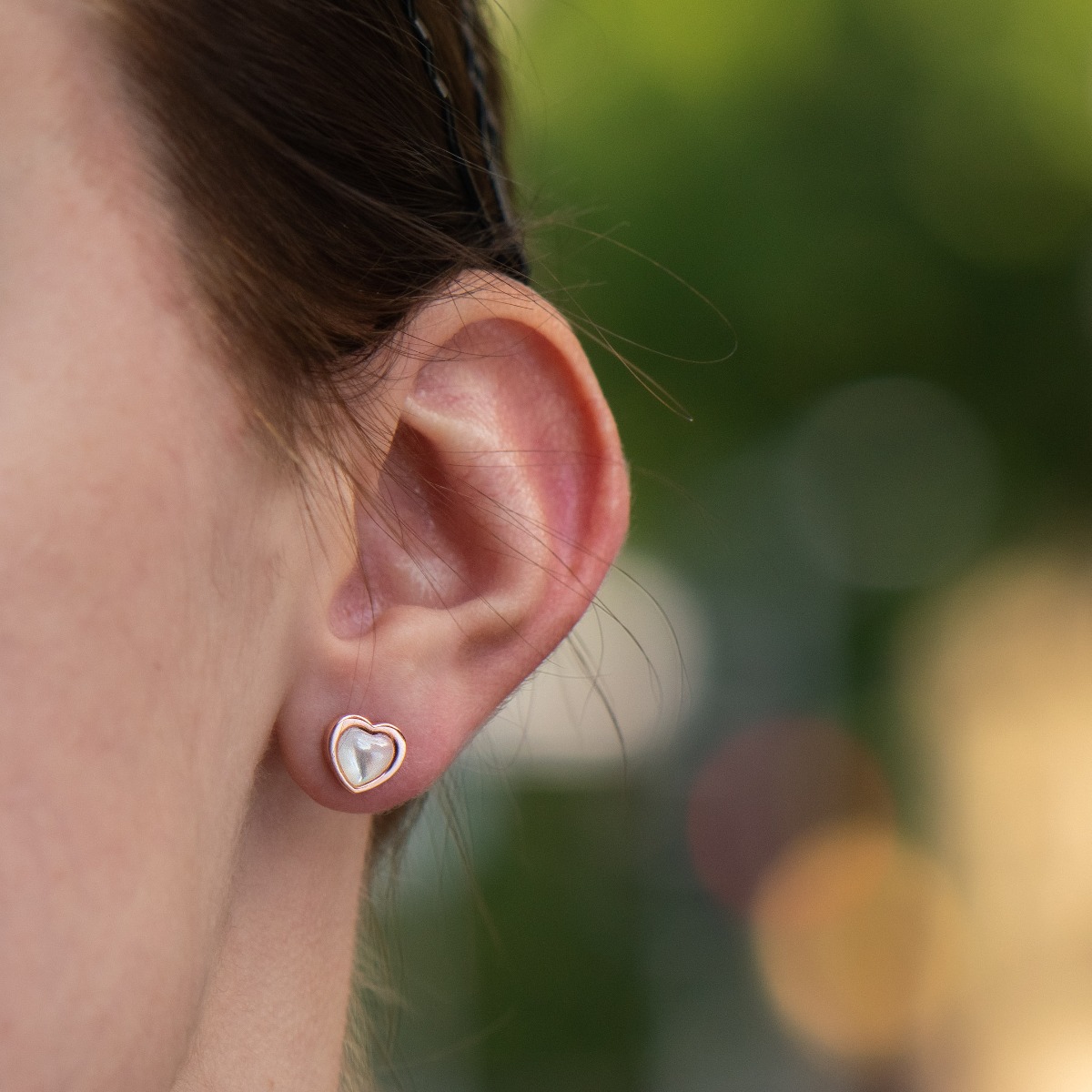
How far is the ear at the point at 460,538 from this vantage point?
124 centimetres

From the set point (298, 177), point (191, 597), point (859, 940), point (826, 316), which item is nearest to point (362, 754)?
point (191, 597)

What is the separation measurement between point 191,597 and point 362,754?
0.77 ft

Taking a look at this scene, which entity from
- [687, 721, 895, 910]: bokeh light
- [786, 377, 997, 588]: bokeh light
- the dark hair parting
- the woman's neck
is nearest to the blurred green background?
[786, 377, 997, 588]: bokeh light

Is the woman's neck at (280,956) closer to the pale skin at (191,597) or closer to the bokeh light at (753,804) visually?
the pale skin at (191,597)

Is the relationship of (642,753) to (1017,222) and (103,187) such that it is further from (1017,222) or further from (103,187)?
(103,187)

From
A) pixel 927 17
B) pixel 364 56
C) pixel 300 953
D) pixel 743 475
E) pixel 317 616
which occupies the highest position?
pixel 364 56

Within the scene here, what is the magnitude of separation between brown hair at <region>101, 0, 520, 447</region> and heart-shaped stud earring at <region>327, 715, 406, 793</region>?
252 millimetres

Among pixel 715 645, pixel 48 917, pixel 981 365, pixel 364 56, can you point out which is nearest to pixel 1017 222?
pixel 981 365

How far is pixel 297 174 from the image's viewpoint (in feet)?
3.95

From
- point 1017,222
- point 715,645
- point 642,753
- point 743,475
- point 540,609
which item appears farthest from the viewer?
point 715,645

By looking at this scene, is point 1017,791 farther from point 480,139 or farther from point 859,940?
point 480,139

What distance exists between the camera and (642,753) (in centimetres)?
1043

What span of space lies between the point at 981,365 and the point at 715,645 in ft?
12.2

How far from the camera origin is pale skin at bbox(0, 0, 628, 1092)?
993 millimetres
